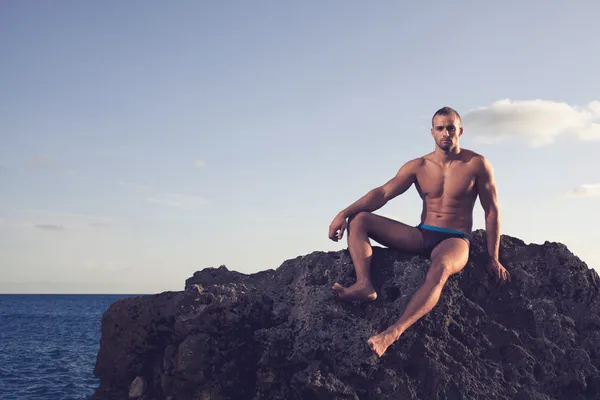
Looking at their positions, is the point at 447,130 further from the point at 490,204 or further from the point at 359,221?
the point at 359,221

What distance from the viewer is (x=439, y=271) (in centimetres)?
599

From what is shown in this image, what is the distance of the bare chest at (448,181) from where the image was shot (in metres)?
6.70

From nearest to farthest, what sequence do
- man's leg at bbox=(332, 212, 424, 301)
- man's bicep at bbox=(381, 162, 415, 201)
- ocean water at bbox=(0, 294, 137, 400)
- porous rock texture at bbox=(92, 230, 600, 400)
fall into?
porous rock texture at bbox=(92, 230, 600, 400) → man's leg at bbox=(332, 212, 424, 301) → man's bicep at bbox=(381, 162, 415, 201) → ocean water at bbox=(0, 294, 137, 400)

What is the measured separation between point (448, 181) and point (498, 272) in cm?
113

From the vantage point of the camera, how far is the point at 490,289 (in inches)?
258

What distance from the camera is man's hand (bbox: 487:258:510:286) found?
651cm

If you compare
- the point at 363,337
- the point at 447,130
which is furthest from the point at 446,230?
the point at 363,337

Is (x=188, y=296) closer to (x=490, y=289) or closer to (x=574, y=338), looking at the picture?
(x=490, y=289)

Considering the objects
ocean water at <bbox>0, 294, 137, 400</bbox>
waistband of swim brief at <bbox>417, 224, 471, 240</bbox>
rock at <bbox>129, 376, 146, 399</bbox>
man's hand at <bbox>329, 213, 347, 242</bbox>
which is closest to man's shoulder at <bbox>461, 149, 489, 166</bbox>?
waistband of swim brief at <bbox>417, 224, 471, 240</bbox>

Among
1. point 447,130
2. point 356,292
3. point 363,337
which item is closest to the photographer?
point 363,337

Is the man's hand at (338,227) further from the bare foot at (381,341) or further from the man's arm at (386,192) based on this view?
the bare foot at (381,341)

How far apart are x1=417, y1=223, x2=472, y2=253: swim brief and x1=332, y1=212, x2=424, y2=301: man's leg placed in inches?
2.6

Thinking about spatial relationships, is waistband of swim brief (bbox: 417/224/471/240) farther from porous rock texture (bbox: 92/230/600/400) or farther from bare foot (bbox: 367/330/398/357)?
bare foot (bbox: 367/330/398/357)

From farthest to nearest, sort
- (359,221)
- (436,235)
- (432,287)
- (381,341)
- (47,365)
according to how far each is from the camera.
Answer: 1. (47,365)
2. (436,235)
3. (359,221)
4. (432,287)
5. (381,341)
